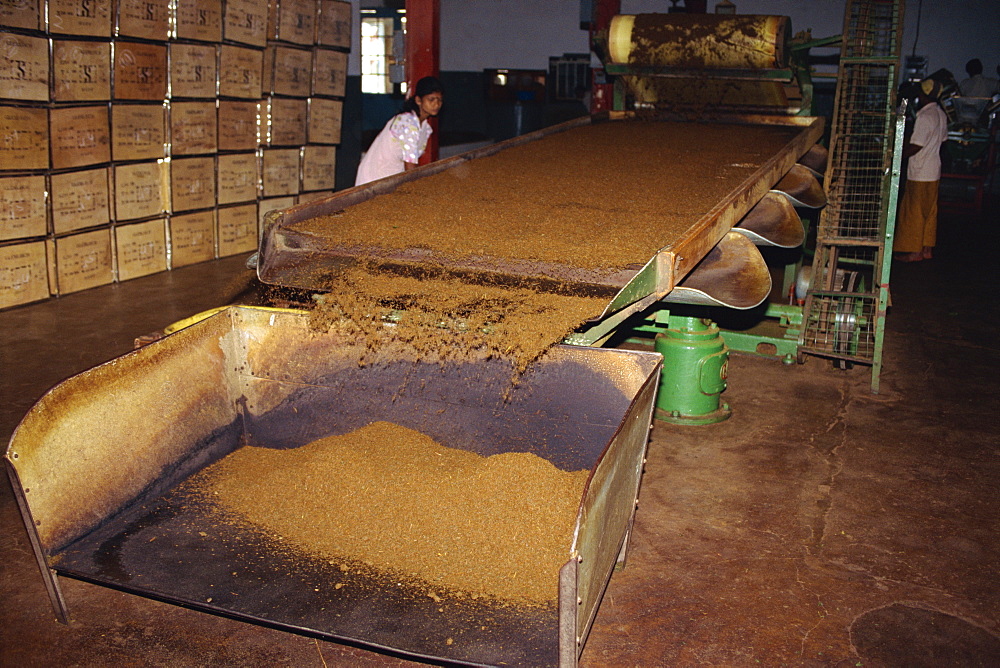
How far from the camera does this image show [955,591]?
2.45 metres

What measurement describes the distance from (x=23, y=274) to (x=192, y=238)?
1309mm

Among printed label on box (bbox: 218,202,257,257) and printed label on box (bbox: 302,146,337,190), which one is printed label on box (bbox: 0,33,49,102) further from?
printed label on box (bbox: 302,146,337,190)

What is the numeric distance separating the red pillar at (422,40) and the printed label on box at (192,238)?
171 centimetres

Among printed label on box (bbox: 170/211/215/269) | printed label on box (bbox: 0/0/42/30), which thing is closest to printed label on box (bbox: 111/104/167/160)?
printed label on box (bbox: 170/211/215/269)

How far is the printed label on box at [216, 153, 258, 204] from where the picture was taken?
19.9 ft

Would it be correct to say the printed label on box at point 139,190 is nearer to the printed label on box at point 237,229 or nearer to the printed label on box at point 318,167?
the printed label on box at point 237,229

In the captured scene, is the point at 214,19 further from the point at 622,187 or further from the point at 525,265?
the point at 525,265

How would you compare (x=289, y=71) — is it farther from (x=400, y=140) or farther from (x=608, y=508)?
(x=608, y=508)

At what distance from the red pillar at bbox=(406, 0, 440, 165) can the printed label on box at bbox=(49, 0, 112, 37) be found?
2022mm

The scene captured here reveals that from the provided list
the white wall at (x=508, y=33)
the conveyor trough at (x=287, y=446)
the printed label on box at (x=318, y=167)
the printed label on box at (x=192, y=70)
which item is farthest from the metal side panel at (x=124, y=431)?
the white wall at (x=508, y=33)

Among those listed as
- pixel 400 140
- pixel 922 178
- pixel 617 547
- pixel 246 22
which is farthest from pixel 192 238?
pixel 922 178

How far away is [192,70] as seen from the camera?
18.3 ft

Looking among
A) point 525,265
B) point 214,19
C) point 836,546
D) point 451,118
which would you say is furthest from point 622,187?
point 451,118

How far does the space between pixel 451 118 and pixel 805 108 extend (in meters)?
8.24
